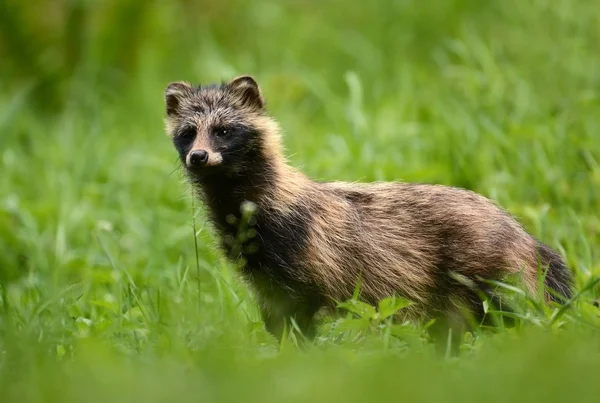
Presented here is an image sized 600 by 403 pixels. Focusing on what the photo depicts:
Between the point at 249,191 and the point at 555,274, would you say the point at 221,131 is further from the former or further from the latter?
the point at 555,274

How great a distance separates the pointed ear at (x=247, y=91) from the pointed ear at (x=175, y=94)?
0.94 ft

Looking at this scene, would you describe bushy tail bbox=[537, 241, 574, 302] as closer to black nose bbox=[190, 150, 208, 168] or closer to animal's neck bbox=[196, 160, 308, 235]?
animal's neck bbox=[196, 160, 308, 235]

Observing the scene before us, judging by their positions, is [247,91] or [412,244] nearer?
[412,244]

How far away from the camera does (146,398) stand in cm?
364

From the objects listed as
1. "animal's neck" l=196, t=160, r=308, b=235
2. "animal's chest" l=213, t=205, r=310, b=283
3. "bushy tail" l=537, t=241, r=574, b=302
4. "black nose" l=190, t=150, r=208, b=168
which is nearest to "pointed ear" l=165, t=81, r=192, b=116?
"animal's neck" l=196, t=160, r=308, b=235

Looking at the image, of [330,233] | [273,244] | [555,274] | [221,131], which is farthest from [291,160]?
[555,274]

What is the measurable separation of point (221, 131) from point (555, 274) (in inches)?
85.1

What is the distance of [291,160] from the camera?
7836 mm

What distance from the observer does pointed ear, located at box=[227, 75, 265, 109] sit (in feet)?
19.3

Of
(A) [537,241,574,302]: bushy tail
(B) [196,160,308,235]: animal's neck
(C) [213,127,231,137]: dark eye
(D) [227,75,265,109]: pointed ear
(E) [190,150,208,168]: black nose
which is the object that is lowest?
(A) [537,241,574,302]: bushy tail

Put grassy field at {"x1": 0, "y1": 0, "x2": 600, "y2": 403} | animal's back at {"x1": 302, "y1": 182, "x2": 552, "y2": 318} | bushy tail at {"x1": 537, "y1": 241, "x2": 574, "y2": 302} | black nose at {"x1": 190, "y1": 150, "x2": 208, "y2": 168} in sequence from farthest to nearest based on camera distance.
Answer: bushy tail at {"x1": 537, "y1": 241, "x2": 574, "y2": 302}, animal's back at {"x1": 302, "y1": 182, "x2": 552, "y2": 318}, black nose at {"x1": 190, "y1": 150, "x2": 208, "y2": 168}, grassy field at {"x1": 0, "y1": 0, "x2": 600, "y2": 403}

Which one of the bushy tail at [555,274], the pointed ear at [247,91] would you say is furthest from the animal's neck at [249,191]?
the bushy tail at [555,274]

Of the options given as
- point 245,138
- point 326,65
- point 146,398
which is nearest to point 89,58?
point 326,65

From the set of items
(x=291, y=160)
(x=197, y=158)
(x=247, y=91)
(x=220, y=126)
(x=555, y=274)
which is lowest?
(x=555, y=274)
